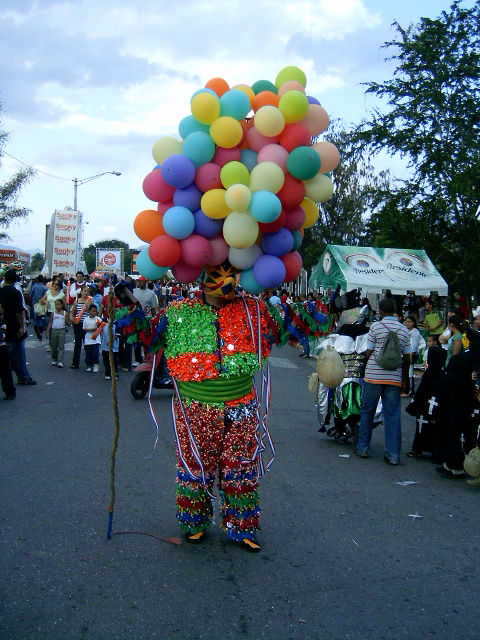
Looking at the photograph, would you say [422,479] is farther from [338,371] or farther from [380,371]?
[338,371]

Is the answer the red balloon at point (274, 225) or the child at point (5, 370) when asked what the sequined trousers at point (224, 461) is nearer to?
the red balloon at point (274, 225)

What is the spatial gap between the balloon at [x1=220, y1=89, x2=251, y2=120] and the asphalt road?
277 cm

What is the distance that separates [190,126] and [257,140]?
0.43m

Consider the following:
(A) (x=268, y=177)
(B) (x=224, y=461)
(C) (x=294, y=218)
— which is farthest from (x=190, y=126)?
(B) (x=224, y=461)

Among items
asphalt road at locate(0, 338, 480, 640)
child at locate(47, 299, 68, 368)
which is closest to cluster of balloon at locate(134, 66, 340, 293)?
asphalt road at locate(0, 338, 480, 640)

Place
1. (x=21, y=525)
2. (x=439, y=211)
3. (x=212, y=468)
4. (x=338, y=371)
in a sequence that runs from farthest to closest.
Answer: (x=439, y=211) < (x=338, y=371) < (x=21, y=525) < (x=212, y=468)

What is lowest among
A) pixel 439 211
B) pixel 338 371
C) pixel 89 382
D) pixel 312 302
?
pixel 89 382

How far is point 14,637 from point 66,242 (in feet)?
68.3

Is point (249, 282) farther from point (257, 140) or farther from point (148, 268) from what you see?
point (257, 140)

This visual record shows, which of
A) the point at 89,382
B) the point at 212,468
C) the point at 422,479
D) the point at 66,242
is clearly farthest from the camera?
the point at 66,242

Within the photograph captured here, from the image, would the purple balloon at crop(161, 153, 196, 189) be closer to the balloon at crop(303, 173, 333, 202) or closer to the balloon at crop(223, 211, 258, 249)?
the balloon at crop(223, 211, 258, 249)

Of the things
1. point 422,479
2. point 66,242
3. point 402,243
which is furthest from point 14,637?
point 66,242

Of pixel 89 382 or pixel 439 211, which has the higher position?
pixel 439 211

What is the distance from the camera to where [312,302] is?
4.24 m
